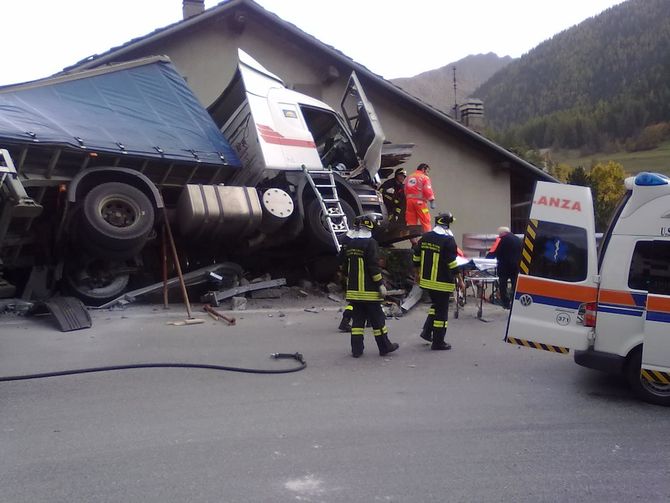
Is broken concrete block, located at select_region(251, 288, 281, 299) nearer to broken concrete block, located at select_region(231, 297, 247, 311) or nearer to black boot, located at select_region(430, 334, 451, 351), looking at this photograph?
broken concrete block, located at select_region(231, 297, 247, 311)

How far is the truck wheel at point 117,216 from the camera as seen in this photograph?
8.88 metres

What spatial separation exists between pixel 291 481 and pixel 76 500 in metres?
1.24

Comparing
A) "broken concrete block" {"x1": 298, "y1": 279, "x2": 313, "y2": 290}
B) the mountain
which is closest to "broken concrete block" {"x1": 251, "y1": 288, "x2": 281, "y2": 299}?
"broken concrete block" {"x1": 298, "y1": 279, "x2": 313, "y2": 290}

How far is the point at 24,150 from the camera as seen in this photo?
8.45m

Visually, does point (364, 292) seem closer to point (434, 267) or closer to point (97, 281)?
point (434, 267)

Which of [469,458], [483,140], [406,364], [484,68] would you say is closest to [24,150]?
[406,364]

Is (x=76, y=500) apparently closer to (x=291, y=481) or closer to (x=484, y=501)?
(x=291, y=481)

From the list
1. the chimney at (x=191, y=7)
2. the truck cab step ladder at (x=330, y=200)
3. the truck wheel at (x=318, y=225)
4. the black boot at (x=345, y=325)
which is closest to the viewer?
the black boot at (x=345, y=325)

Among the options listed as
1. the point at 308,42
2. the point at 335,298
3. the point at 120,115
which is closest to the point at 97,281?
the point at 120,115

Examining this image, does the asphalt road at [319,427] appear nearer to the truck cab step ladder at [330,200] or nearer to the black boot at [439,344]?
the black boot at [439,344]

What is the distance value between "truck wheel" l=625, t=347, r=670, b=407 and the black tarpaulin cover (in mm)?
7117

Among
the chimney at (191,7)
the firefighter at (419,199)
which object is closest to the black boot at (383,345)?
the firefighter at (419,199)

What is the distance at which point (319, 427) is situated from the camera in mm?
5082

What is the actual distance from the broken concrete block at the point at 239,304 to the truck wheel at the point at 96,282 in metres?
1.65
